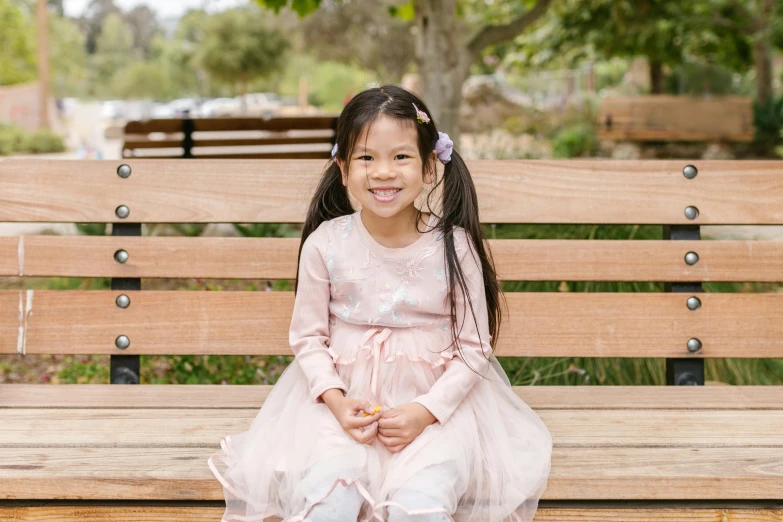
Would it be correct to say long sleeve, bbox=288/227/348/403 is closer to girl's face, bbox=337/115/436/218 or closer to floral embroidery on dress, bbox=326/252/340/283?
floral embroidery on dress, bbox=326/252/340/283

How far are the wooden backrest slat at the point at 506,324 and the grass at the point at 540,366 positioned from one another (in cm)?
60

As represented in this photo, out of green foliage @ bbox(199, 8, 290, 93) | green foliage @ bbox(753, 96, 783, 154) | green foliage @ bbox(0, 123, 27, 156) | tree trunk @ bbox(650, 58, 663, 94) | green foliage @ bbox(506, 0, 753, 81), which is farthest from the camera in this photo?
green foliage @ bbox(199, 8, 290, 93)

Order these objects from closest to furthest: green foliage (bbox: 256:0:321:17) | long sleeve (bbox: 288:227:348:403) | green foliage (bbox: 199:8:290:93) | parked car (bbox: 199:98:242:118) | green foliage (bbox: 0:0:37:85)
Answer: long sleeve (bbox: 288:227:348:403) → green foliage (bbox: 256:0:321:17) → parked car (bbox: 199:98:242:118) → green foliage (bbox: 199:8:290:93) → green foliage (bbox: 0:0:37:85)

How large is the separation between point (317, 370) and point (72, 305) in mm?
1074

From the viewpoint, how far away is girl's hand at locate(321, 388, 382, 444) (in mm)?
2211

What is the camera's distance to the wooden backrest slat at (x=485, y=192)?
9.90ft

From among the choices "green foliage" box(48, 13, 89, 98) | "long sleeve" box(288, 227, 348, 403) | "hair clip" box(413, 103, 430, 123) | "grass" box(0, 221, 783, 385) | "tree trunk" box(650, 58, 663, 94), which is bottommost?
"grass" box(0, 221, 783, 385)

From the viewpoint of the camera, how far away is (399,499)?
2.04 metres

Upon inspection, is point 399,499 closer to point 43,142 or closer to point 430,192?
point 430,192

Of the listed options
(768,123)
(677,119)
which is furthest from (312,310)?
(768,123)

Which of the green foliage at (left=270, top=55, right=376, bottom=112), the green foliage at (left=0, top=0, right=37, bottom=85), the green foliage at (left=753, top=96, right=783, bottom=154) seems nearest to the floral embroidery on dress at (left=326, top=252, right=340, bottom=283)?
the green foliage at (left=753, top=96, right=783, bottom=154)

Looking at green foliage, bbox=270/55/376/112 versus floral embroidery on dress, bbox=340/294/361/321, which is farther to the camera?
green foliage, bbox=270/55/376/112

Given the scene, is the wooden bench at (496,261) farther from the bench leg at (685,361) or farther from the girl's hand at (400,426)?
the girl's hand at (400,426)

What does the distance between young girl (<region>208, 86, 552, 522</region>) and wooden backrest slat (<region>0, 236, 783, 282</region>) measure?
0.38 metres
